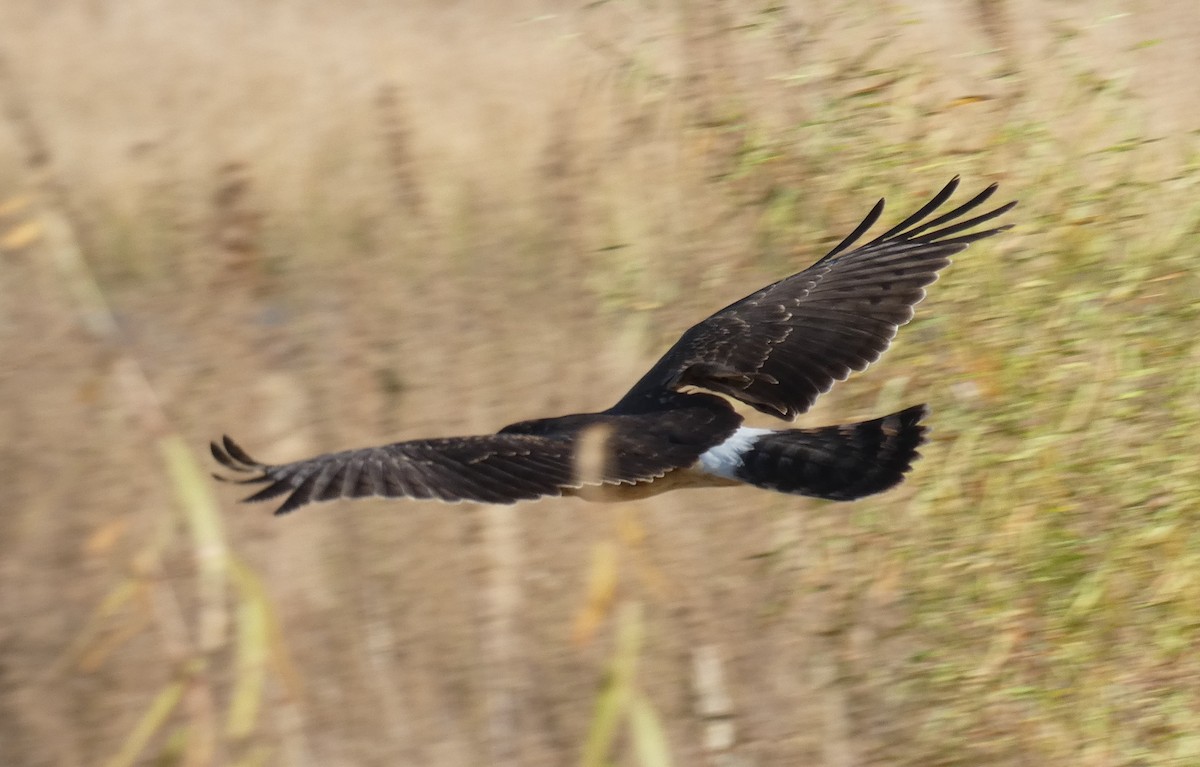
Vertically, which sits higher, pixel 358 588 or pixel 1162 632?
pixel 358 588

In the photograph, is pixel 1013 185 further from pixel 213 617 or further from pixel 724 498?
pixel 213 617

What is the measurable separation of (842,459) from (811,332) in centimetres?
48

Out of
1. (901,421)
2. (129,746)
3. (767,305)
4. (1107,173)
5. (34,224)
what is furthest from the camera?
(34,224)

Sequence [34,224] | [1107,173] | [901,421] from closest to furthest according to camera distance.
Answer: [901,421] < [1107,173] < [34,224]

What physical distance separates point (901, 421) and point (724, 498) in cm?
107

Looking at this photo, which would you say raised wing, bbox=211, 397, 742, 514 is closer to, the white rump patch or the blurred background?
the white rump patch

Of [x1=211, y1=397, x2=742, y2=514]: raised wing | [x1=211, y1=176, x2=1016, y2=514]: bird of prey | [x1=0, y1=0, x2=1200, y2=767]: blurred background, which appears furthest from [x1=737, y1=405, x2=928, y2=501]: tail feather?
[x1=0, y1=0, x2=1200, y2=767]: blurred background

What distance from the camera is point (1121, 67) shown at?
605 centimetres

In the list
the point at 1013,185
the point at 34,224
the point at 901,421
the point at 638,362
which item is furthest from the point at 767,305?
the point at 34,224

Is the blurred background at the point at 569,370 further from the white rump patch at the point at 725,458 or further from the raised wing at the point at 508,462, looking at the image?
the raised wing at the point at 508,462

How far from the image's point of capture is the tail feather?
441cm

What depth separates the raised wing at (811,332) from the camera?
4730 millimetres

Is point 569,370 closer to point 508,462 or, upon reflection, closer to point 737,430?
point 737,430

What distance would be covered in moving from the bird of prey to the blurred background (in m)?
0.70
